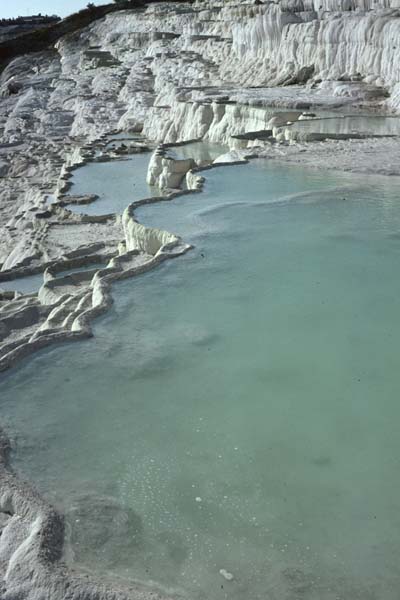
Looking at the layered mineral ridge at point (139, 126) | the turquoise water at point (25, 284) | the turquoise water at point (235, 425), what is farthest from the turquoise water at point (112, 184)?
the turquoise water at point (235, 425)

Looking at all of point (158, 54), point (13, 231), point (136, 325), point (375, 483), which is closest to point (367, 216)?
point (136, 325)

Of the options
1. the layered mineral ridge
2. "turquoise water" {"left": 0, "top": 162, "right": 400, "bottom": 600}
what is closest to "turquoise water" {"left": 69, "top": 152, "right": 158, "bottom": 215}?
the layered mineral ridge

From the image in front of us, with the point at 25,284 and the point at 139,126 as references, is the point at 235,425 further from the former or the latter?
the point at 139,126


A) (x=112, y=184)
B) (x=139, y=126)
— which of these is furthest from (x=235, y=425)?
(x=139, y=126)

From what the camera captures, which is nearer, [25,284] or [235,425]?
[235,425]

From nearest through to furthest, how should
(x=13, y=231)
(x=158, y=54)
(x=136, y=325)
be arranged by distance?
(x=136, y=325) < (x=13, y=231) < (x=158, y=54)

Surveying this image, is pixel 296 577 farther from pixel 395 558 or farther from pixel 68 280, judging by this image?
pixel 68 280
